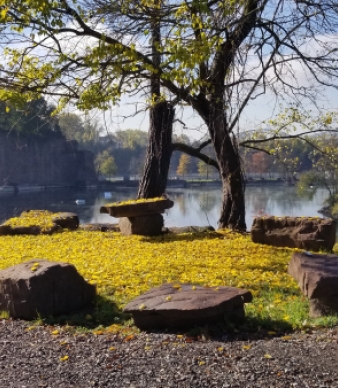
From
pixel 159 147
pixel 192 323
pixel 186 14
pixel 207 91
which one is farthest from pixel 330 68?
pixel 192 323

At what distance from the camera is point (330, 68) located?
1053 centimetres

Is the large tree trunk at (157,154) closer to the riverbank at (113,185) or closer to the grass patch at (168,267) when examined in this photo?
the grass patch at (168,267)

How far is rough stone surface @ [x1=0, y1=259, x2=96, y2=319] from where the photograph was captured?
19.3ft

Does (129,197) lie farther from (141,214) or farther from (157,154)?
(141,214)

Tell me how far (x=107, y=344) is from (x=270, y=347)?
1.42 m

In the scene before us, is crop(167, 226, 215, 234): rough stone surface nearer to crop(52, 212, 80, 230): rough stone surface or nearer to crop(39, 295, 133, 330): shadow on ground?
crop(52, 212, 80, 230): rough stone surface

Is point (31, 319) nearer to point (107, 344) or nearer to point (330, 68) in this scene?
point (107, 344)

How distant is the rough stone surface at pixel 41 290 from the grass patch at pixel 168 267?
0.19 metres

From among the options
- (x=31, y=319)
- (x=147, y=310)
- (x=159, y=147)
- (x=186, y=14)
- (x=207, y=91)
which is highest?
(x=186, y=14)

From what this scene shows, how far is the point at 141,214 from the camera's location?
466 inches

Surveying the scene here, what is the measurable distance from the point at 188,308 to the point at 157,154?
9.41m

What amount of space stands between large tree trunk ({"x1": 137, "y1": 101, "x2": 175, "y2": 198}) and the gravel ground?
932 centimetres

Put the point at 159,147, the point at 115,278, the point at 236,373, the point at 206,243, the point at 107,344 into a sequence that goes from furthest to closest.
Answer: the point at 159,147
the point at 206,243
the point at 115,278
the point at 107,344
the point at 236,373

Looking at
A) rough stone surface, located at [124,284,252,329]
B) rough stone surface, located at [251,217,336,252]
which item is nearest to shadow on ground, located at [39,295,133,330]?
rough stone surface, located at [124,284,252,329]
